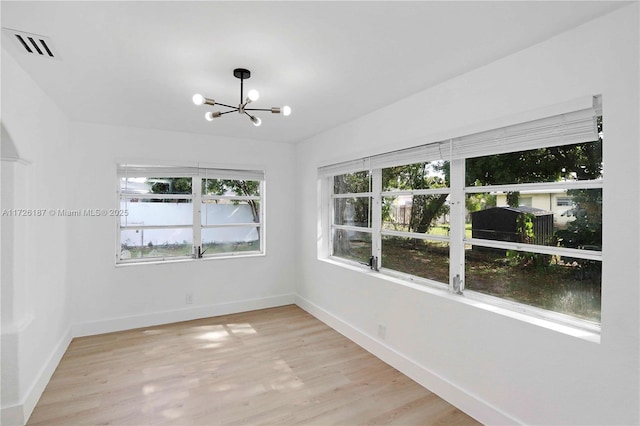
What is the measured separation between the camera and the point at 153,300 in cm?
434

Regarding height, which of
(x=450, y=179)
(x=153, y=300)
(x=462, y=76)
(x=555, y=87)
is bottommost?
(x=153, y=300)

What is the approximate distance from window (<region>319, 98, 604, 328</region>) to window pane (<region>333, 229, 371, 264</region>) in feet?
0.64

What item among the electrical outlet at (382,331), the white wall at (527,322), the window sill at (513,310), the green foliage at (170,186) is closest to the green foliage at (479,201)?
the white wall at (527,322)

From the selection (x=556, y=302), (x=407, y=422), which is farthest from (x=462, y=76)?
(x=407, y=422)

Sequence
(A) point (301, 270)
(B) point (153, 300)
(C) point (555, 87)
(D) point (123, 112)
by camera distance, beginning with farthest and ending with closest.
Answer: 1. (A) point (301, 270)
2. (B) point (153, 300)
3. (D) point (123, 112)
4. (C) point (555, 87)

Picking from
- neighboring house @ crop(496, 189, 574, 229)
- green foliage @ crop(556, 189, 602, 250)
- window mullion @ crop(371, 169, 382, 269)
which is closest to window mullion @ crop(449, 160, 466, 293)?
neighboring house @ crop(496, 189, 574, 229)

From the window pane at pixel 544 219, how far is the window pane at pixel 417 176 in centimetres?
34

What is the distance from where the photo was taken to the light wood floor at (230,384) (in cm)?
247

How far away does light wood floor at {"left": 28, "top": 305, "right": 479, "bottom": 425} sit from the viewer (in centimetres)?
247

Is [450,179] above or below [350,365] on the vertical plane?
above

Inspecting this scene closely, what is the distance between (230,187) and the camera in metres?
4.95

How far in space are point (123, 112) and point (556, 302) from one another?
166 inches

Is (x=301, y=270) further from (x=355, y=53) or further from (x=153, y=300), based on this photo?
(x=355, y=53)

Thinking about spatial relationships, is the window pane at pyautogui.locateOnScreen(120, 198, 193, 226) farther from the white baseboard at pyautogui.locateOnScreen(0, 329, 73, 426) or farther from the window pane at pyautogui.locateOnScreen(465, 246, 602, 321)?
the window pane at pyautogui.locateOnScreen(465, 246, 602, 321)
